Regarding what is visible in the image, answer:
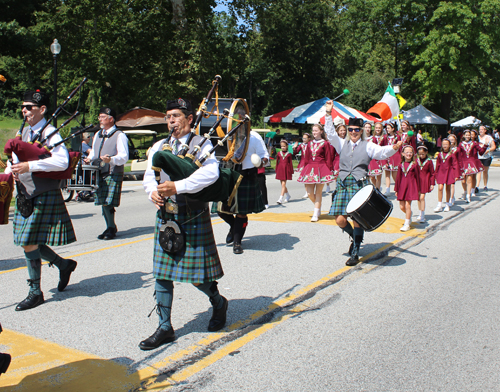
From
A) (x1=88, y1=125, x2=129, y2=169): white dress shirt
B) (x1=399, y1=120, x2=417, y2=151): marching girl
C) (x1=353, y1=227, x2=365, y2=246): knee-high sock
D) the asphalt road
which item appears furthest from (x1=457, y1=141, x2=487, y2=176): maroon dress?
(x1=88, y1=125, x2=129, y2=169): white dress shirt

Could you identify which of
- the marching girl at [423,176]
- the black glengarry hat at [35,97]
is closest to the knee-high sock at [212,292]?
the black glengarry hat at [35,97]

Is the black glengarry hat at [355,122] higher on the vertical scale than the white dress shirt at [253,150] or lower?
higher

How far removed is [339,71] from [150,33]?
19.4m

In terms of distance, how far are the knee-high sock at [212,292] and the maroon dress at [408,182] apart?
18.4 feet

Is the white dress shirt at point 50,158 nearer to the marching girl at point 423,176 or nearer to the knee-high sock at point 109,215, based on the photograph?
the knee-high sock at point 109,215

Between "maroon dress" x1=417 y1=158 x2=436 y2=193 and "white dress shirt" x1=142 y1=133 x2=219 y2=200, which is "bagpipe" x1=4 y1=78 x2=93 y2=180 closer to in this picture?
"white dress shirt" x1=142 y1=133 x2=219 y2=200

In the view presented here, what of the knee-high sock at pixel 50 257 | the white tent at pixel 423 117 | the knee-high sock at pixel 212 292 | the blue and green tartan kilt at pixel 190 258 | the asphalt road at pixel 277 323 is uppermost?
the white tent at pixel 423 117

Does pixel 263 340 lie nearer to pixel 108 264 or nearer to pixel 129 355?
pixel 129 355

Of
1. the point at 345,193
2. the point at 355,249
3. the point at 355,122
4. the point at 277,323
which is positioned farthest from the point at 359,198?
the point at 277,323

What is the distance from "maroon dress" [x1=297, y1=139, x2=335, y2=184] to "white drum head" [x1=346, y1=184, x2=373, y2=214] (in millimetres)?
3242

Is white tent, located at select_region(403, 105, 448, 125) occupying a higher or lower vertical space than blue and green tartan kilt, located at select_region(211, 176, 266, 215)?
higher

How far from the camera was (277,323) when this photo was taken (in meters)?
4.26

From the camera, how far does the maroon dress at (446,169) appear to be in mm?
11102

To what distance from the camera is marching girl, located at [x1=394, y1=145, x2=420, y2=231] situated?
878 centimetres
